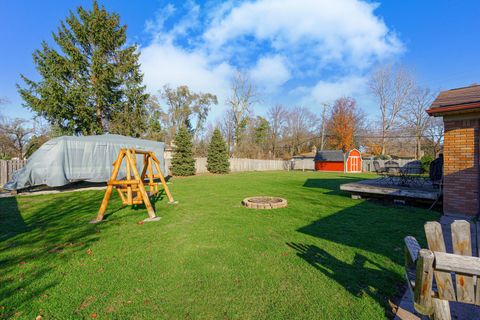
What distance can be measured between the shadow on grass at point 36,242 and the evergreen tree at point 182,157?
1320 centimetres

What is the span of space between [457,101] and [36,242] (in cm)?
1013

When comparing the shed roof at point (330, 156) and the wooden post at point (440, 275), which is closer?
the wooden post at point (440, 275)

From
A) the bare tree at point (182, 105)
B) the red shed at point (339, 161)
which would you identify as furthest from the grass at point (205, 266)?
the bare tree at point (182, 105)

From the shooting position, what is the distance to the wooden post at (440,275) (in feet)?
5.12

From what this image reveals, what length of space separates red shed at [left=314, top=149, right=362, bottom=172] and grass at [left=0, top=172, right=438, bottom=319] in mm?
26093

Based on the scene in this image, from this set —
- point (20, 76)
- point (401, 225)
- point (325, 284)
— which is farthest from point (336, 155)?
point (20, 76)

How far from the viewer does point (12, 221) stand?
5.81 metres

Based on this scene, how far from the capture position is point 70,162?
456 inches

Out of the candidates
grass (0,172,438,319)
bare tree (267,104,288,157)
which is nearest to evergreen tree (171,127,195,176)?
grass (0,172,438,319)

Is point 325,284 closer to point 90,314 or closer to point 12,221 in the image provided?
point 90,314

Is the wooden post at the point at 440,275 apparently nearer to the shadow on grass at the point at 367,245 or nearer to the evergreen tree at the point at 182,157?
the shadow on grass at the point at 367,245

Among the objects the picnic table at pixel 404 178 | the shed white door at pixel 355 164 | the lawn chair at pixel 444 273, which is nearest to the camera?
the lawn chair at pixel 444 273

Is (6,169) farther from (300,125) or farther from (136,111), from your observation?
(300,125)

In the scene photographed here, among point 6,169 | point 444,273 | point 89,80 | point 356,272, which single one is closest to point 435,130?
point 356,272
